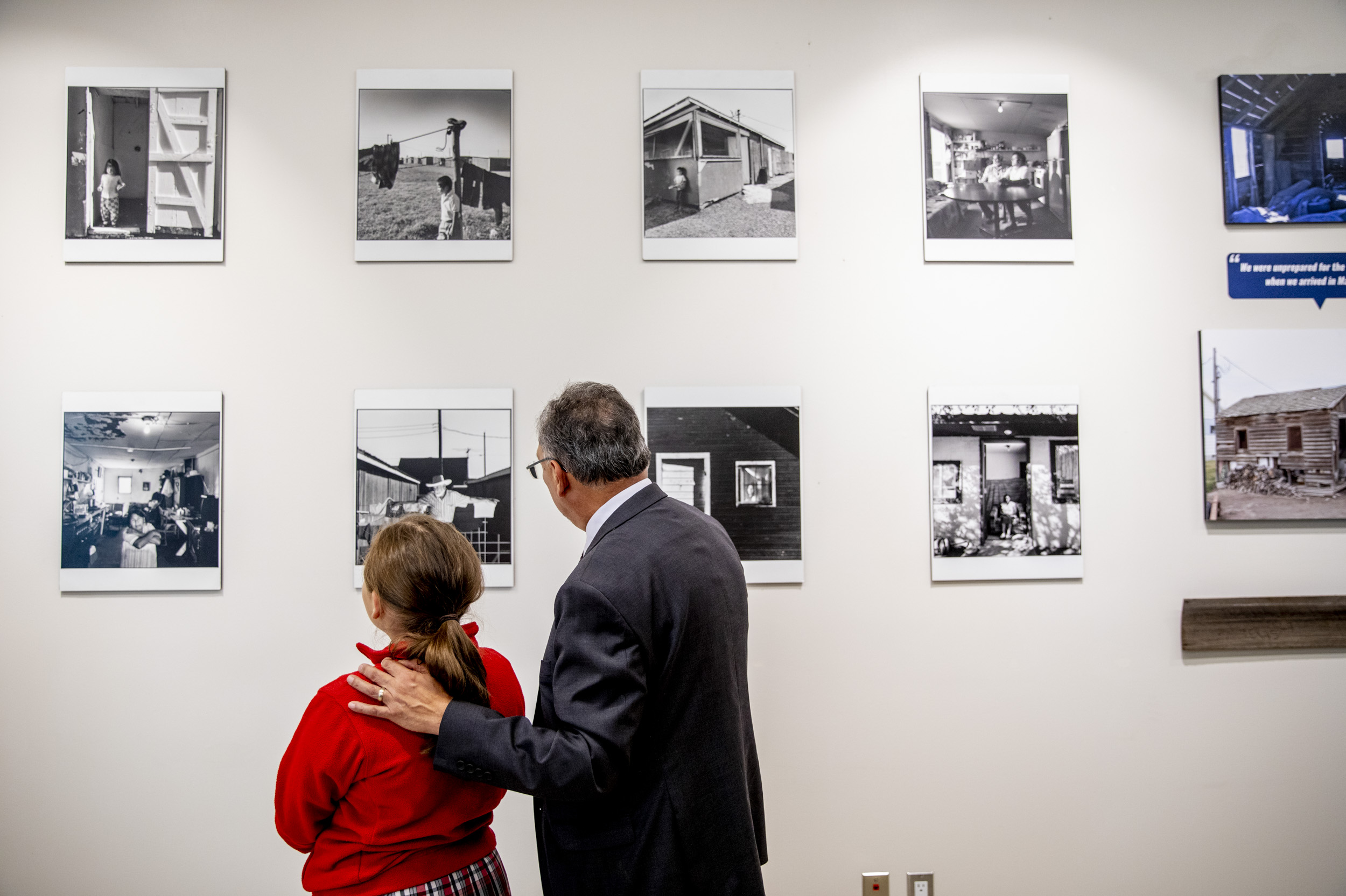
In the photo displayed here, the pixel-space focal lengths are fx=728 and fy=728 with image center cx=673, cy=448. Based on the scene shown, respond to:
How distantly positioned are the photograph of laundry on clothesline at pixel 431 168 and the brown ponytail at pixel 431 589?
3.85ft

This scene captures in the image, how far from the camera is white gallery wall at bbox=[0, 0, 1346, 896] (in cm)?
210

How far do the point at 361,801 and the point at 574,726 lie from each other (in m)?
0.39

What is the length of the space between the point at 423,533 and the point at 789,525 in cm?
119

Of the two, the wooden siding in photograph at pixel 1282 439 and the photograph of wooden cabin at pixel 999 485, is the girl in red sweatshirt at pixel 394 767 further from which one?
the wooden siding in photograph at pixel 1282 439

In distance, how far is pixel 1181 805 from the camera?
2217 mm

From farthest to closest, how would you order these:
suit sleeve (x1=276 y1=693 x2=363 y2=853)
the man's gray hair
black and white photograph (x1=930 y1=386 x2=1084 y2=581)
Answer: black and white photograph (x1=930 y1=386 x2=1084 y2=581) → the man's gray hair → suit sleeve (x1=276 y1=693 x2=363 y2=853)

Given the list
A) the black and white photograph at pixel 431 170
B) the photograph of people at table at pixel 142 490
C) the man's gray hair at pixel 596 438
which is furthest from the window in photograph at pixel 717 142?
the photograph of people at table at pixel 142 490

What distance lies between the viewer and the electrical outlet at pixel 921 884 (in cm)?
216

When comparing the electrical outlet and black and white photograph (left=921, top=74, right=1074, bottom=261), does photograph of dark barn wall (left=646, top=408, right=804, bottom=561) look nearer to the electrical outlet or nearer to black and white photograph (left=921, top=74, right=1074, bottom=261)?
black and white photograph (left=921, top=74, right=1074, bottom=261)

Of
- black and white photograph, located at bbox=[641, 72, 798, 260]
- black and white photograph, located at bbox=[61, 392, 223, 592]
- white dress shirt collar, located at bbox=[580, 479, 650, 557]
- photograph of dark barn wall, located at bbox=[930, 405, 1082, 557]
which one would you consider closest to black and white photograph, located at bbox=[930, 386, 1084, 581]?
photograph of dark barn wall, located at bbox=[930, 405, 1082, 557]

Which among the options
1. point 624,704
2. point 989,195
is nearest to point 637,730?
point 624,704

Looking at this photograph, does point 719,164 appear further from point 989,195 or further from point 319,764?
point 319,764

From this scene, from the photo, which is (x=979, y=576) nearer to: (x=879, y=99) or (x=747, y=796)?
(x=747, y=796)

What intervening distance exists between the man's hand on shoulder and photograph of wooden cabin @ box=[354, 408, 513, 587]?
0.86 meters
